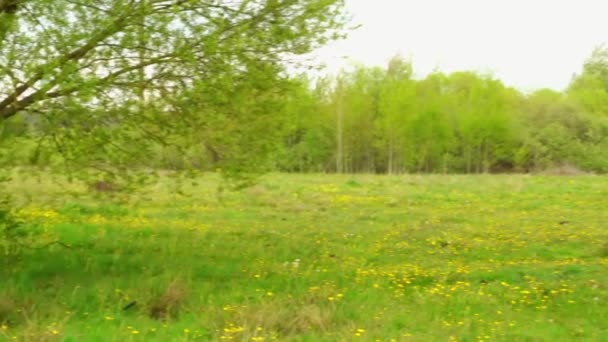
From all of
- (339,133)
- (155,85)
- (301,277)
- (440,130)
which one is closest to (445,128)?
(440,130)

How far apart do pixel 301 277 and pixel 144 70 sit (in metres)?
3.89

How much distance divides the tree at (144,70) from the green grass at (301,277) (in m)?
1.03

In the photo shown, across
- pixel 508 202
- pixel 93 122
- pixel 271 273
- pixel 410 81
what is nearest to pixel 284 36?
pixel 93 122

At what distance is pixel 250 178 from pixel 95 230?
5.49 metres

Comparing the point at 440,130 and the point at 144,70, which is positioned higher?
the point at 440,130

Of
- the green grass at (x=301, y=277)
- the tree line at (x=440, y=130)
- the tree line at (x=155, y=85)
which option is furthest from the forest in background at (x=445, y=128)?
the tree line at (x=155, y=85)

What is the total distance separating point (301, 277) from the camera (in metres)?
10.0

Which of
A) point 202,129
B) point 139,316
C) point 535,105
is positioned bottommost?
point 139,316

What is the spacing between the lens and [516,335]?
→ 7586 millimetres

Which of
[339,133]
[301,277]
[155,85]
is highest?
[339,133]

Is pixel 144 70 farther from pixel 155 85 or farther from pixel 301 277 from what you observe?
pixel 301 277

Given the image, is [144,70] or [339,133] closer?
[144,70]

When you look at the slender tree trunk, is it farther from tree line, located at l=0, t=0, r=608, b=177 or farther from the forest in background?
tree line, located at l=0, t=0, r=608, b=177

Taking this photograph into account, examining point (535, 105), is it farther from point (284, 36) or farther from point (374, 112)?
point (284, 36)
